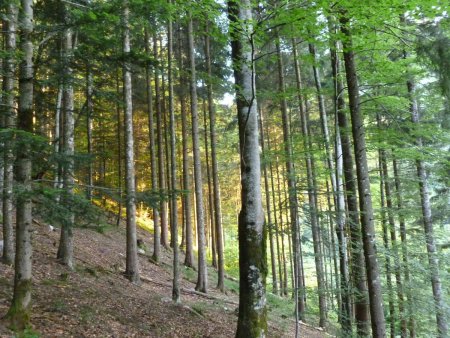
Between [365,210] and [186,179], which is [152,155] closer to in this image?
[186,179]

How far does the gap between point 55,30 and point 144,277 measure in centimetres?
894

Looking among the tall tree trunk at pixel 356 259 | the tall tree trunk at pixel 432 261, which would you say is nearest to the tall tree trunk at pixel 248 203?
the tall tree trunk at pixel 356 259

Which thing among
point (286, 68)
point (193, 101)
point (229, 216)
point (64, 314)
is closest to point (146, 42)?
point (193, 101)

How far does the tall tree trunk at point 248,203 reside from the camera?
513cm

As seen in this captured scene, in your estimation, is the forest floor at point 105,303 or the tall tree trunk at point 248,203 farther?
the forest floor at point 105,303

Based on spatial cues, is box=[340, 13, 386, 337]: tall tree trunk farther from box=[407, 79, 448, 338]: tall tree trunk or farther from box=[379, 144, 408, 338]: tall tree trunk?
box=[407, 79, 448, 338]: tall tree trunk

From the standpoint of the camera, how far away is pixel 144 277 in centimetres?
1260

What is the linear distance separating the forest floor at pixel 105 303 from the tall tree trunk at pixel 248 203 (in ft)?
9.77

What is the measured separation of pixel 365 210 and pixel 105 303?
19.5ft

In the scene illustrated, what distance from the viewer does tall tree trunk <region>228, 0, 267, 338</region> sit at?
5133mm

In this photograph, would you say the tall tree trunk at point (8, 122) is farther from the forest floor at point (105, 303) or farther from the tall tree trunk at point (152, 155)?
the tall tree trunk at point (152, 155)

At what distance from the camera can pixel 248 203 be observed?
5430 mm

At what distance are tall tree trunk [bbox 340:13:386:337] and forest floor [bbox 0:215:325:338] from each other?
12.9 ft

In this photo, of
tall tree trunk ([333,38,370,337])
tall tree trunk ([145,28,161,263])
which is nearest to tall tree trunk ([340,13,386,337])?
tall tree trunk ([333,38,370,337])
